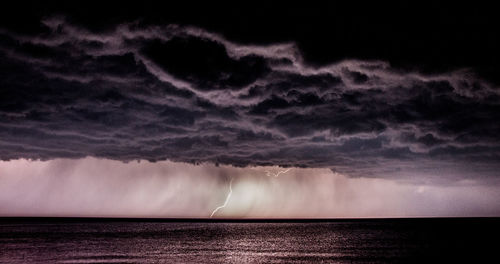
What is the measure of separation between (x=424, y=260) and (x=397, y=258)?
370 cm

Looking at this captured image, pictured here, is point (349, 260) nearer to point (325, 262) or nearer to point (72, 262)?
point (325, 262)

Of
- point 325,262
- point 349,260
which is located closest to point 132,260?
point 325,262

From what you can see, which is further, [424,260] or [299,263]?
[424,260]

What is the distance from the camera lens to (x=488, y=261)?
5169cm

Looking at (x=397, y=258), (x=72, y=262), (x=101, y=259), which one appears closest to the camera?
(x=72, y=262)

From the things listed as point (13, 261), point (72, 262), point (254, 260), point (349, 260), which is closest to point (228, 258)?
point (254, 260)

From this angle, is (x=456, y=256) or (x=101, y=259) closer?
(x=101, y=259)

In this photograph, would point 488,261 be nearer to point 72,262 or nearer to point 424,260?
point 424,260

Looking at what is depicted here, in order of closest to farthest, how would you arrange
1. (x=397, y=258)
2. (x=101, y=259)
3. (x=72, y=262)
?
1. (x=72, y=262)
2. (x=101, y=259)
3. (x=397, y=258)

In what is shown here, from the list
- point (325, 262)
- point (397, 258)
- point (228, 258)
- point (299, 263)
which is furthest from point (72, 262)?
point (397, 258)

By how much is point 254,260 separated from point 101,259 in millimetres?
20131

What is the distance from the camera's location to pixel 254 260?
52688mm

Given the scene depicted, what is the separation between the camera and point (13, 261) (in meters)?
50.0

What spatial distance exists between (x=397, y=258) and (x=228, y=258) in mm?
23709
